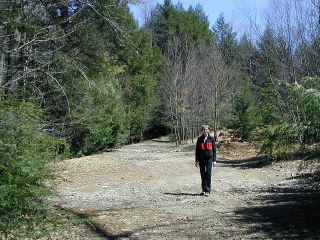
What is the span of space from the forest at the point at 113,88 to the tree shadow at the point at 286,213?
1.20 meters

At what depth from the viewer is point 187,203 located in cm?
1053

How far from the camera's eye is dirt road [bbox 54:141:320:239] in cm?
797

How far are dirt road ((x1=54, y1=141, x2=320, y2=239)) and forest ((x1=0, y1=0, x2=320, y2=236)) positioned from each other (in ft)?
4.26

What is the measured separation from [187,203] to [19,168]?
6.23m

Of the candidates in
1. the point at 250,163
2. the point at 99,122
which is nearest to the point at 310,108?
A: the point at 250,163

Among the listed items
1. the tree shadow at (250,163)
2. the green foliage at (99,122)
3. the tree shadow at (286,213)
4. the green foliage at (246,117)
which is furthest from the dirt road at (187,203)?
the green foliage at (246,117)

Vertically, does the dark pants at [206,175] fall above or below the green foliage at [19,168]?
below

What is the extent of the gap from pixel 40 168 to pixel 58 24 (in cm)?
756

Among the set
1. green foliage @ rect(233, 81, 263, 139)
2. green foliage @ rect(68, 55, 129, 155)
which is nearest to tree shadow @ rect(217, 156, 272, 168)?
green foliage @ rect(68, 55, 129, 155)

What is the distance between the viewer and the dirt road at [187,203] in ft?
26.2

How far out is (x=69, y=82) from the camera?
14.4m

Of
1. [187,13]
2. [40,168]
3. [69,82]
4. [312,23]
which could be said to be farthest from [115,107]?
[187,13]

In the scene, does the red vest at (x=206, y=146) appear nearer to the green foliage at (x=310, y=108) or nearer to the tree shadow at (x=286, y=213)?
the tree shadow at (x=286, y=213)

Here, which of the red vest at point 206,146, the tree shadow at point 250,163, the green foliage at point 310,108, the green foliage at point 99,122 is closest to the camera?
the green foliage at point 310,108
